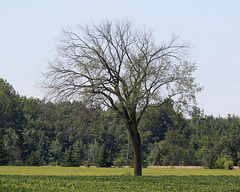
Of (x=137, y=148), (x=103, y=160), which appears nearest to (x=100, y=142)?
(x=103, y=160)

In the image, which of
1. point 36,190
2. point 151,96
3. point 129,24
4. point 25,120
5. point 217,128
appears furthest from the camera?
point 217,128

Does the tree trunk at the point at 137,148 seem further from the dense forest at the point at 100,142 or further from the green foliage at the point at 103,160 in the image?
the green foliage at the point at 103,160

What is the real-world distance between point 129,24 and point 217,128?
76.9 metres

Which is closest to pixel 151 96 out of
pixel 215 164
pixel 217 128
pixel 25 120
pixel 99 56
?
pixel 99 56

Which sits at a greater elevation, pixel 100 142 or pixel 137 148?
pixel 100 142

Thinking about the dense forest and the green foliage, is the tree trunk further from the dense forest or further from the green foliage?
Result: the green foliage

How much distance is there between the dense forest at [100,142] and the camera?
2442 inches

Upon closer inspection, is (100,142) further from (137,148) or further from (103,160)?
(137,148)

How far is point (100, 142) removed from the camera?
306ft

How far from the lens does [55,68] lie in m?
28.6

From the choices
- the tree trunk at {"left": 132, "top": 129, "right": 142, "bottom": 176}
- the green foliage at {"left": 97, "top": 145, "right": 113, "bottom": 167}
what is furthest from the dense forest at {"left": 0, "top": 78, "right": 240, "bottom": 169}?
the tree trunk at {"left": 132, "top": 129, "right": 142, "bottom": 176}

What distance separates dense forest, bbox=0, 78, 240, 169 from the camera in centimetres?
6203

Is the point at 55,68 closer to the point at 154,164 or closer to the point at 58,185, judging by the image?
the point at 58,185

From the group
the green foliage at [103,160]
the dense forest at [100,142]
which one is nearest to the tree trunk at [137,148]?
the dense forest at [100,142]
